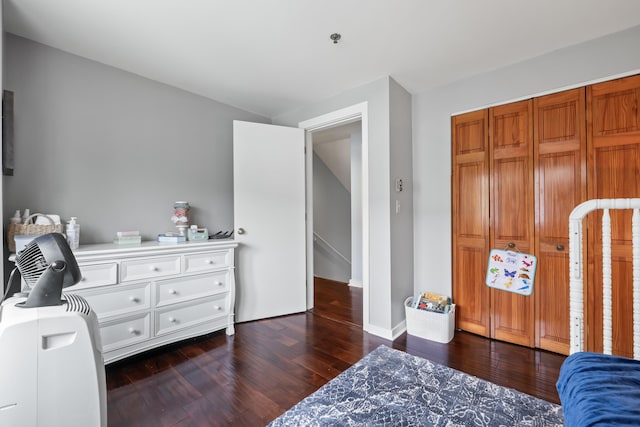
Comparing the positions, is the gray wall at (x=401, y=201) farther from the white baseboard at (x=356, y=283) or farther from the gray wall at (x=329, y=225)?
the gray wall at (x=329, y=225)

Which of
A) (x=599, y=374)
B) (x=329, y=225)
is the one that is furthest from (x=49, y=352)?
(x=329, y=225)

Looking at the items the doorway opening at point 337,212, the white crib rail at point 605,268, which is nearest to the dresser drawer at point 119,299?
the doorway opening at point 337,212

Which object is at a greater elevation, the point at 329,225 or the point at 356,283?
the point at 329,225

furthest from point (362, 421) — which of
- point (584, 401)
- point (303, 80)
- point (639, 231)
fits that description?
point (303, 80)

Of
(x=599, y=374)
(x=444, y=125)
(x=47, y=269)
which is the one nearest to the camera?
(x=599, y=374)

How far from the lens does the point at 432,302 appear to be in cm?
246

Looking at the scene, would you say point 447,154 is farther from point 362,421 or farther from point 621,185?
point 362,421

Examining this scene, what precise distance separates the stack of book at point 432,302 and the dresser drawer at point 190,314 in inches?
68.1

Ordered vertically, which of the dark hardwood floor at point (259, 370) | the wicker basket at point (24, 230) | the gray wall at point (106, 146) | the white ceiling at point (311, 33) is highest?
the white ceiling at point (311, 33)

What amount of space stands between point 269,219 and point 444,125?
6.28 feet

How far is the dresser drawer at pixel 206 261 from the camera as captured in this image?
2197 mm

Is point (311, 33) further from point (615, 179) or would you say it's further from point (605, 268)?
point (615, 179)

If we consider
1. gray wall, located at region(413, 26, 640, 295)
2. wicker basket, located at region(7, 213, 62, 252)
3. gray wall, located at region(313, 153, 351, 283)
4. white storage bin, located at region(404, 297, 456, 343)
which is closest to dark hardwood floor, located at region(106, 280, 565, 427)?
white storage bin, located at region(404, 297, 456, 343)

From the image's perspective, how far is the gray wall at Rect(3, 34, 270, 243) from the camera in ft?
6.13
